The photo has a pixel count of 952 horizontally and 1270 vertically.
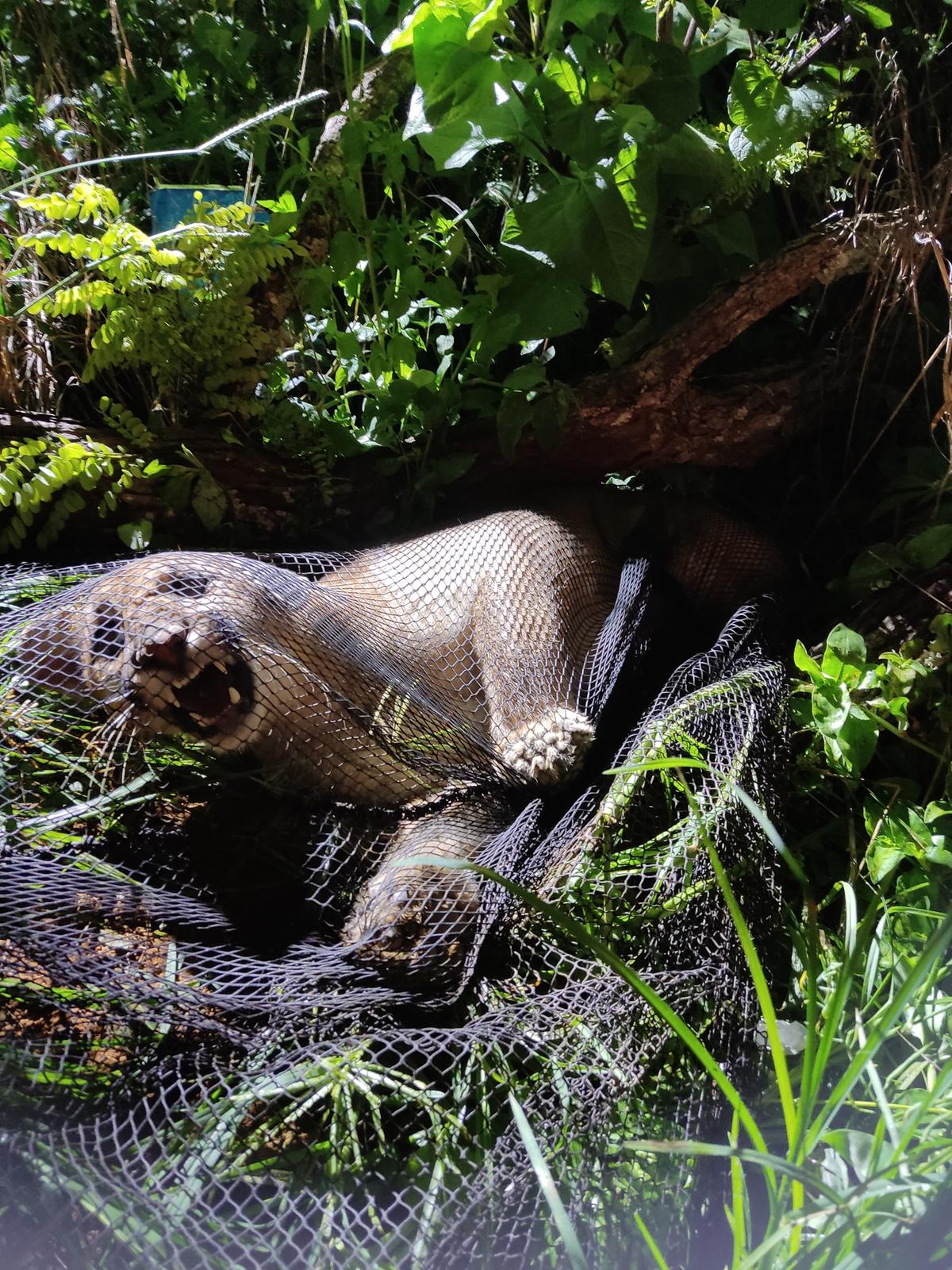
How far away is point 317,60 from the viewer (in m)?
2.92

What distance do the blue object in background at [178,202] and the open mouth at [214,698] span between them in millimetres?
1339

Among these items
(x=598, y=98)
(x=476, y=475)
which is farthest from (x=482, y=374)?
(x=598, y=98)

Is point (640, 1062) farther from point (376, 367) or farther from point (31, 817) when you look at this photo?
point (376, 367)

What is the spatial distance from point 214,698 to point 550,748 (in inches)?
29.0

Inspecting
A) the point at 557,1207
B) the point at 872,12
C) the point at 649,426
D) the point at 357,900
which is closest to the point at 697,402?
the point at 649,426

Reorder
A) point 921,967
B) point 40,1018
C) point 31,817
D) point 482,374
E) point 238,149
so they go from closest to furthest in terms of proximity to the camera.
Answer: point 921,967 < point 40,1018 < point 31,817 < point 482,374 < point 238,149

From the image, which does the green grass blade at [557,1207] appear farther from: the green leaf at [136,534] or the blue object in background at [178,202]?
the blue object in background at [178,202]

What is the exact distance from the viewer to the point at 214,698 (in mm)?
1758

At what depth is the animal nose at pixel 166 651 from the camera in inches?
66.0

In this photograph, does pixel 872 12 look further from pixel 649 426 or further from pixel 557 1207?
pixel 557 1207

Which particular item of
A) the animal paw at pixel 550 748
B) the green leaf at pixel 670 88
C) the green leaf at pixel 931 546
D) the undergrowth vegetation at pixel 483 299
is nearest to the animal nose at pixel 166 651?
the undergrowth vegetation at pixel 483 299

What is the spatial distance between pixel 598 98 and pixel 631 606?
125 cm

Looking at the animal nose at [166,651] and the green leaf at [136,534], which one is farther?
the green leaf at [136,534]

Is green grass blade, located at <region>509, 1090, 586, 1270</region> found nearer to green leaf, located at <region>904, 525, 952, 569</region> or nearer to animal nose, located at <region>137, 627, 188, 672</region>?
animal nose, located at <region>137, 627, 188, 672</region>
